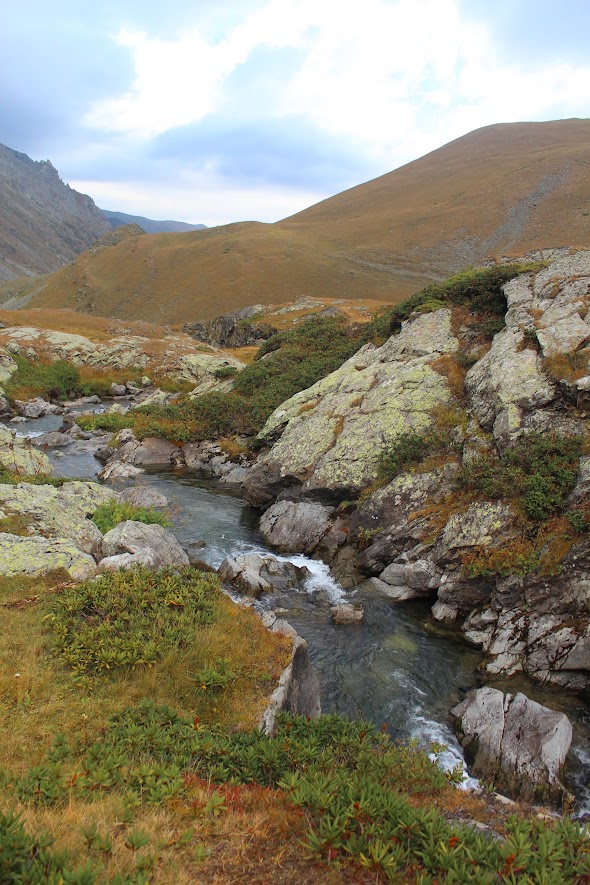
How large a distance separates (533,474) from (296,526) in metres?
9.91

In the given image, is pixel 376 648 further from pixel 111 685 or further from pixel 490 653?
pixel 111 685

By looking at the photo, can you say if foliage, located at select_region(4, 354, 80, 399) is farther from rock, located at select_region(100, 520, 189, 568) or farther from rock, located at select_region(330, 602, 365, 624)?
rock, located at select_region(330, 602, 365, 624)

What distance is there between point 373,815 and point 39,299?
14881 cm

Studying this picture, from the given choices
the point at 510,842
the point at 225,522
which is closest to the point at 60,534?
the point at 225,522

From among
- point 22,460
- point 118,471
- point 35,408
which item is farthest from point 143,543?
point 35,408

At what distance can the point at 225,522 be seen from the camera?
2448cm

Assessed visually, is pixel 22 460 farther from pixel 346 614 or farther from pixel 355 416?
pixel 346 614

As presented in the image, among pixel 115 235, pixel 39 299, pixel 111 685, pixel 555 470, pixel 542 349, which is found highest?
pixel 115 235

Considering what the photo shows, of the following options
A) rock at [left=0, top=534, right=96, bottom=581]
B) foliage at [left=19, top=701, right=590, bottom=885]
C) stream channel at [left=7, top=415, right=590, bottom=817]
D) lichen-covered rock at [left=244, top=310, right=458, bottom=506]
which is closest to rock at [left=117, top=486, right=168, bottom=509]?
stream channel at [left=7, top=415, right=590, bottom=817]

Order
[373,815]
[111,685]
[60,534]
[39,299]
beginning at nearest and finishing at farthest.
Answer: [373,815] → [111,685] → [60,534] → [39,299]

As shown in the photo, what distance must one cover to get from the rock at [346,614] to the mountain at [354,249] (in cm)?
8711

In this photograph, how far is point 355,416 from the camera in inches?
1016

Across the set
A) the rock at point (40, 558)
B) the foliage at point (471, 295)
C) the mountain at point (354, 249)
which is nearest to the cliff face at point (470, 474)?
the foliage at point (471, 295)

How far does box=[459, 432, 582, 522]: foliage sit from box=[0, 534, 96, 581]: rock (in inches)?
524
